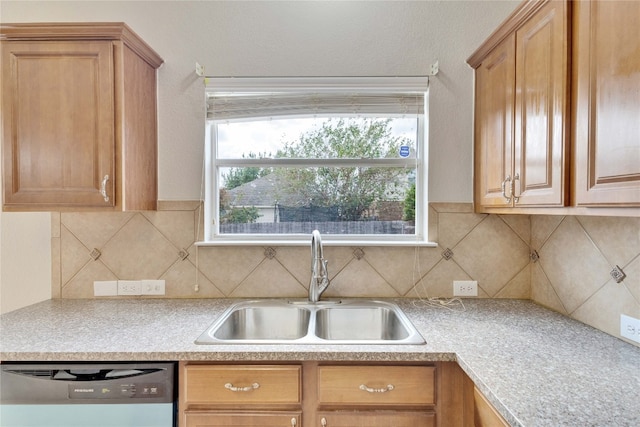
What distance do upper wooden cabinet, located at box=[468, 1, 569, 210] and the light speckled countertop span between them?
539mm

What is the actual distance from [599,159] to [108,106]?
75.3 inches

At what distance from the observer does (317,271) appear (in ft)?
5.53

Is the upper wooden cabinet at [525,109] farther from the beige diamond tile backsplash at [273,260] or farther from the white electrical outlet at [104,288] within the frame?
the white electrical outlet at [104,288]

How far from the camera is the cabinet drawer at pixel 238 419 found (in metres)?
1.20

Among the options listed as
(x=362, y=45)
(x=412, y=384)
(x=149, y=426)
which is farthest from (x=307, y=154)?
(x=149, y=426)

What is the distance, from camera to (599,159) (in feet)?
3.19

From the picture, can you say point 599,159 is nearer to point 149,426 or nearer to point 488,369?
point 488,369

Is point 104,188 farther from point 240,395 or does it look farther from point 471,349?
point 471,349

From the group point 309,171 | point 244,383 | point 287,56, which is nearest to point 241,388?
point 244,383

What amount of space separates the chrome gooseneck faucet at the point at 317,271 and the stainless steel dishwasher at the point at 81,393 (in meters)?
0.77

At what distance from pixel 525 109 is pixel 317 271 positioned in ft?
3.86

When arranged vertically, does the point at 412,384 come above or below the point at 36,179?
below

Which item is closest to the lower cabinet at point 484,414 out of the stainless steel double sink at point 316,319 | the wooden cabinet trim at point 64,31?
the stainless steel double sink at point 316,319

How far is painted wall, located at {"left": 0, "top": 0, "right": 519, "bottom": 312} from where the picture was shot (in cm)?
186
